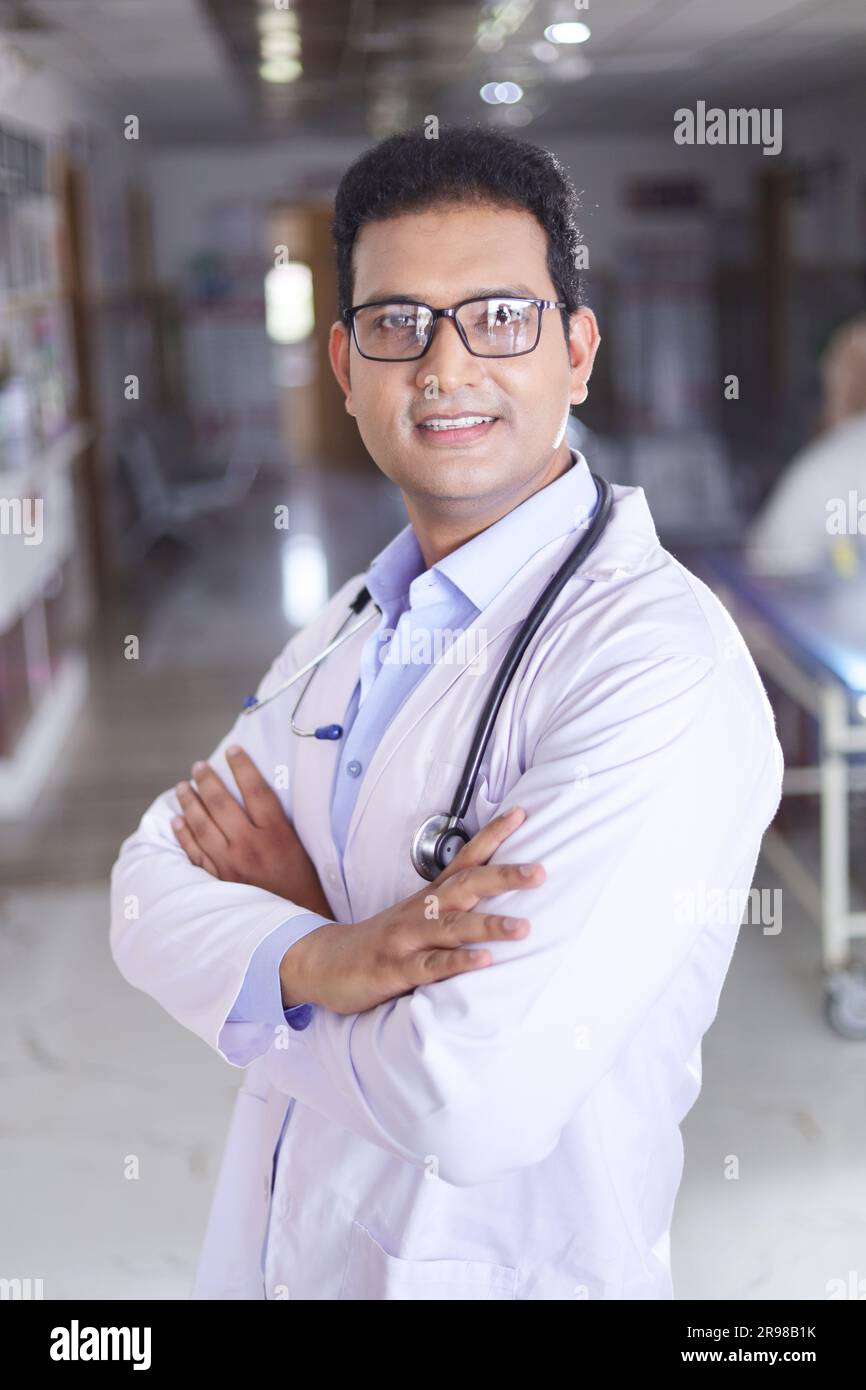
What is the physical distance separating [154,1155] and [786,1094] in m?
1.22

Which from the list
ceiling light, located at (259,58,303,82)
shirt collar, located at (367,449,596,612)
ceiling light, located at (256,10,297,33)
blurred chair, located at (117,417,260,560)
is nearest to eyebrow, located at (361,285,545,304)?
shirt collar, located at (367,449,596,612)

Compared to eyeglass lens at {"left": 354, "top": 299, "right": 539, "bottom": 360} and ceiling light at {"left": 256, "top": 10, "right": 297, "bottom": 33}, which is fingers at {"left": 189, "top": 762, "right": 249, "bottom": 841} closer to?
eyeglass lens at {"left": 354, "top": 299, "right": 539, "bottom": 360}

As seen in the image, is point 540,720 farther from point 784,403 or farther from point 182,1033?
point 784,403

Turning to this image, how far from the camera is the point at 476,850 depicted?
3.49 feet

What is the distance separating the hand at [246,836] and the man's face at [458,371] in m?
0.38

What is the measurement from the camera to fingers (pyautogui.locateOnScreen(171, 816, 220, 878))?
137 centimetres

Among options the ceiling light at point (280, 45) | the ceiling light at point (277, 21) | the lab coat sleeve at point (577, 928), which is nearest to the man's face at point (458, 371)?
the lab coat sleeve at point (577, 928)

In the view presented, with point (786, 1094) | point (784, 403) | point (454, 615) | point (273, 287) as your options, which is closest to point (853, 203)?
point (784, 403)

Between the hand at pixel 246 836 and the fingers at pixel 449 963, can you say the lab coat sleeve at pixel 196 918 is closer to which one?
the hand at pixel 246 836

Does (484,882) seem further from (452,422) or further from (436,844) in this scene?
(452,422)

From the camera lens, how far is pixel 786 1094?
271 centimetres

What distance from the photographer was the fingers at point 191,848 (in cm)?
137

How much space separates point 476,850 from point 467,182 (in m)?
0.55
